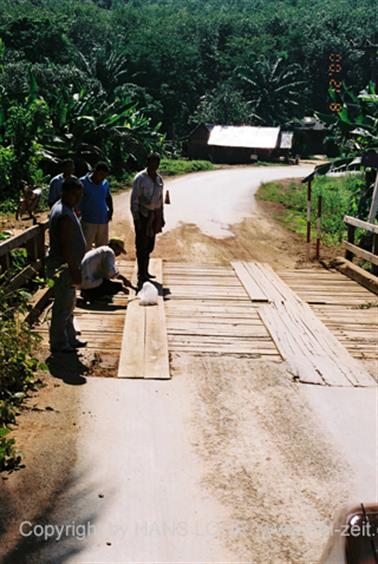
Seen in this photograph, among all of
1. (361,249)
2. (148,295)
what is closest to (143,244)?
(148,295)

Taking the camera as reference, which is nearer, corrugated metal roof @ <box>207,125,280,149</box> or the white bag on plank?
the white bag on plank

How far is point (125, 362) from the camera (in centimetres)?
682

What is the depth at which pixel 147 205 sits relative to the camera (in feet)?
32.4

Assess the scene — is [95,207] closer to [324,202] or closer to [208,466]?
[208,466]

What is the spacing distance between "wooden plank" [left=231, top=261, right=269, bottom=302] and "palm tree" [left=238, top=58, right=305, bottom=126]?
60086mm

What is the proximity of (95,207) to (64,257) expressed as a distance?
260cm

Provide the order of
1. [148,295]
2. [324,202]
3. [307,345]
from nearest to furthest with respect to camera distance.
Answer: [307,345]
[148,295]
[324,202]

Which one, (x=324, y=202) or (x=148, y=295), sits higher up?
(x=148, y=295)

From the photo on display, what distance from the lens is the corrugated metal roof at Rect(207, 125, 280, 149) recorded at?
57.8m

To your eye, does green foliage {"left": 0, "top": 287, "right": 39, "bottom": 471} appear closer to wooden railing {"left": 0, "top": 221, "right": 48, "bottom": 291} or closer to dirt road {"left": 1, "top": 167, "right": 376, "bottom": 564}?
dirt road {"left": 1, "top": 167, "right": 376, "bottom": 564}

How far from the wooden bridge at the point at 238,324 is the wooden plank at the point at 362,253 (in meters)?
0.48

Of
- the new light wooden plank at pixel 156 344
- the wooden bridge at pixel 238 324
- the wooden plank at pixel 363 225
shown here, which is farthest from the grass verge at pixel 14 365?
the wooden plank at pixel 363 225

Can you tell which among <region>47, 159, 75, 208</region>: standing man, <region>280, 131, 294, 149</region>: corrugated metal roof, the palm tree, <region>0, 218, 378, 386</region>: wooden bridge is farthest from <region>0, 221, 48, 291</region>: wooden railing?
the palm tree

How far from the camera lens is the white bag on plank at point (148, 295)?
29.8 ft
